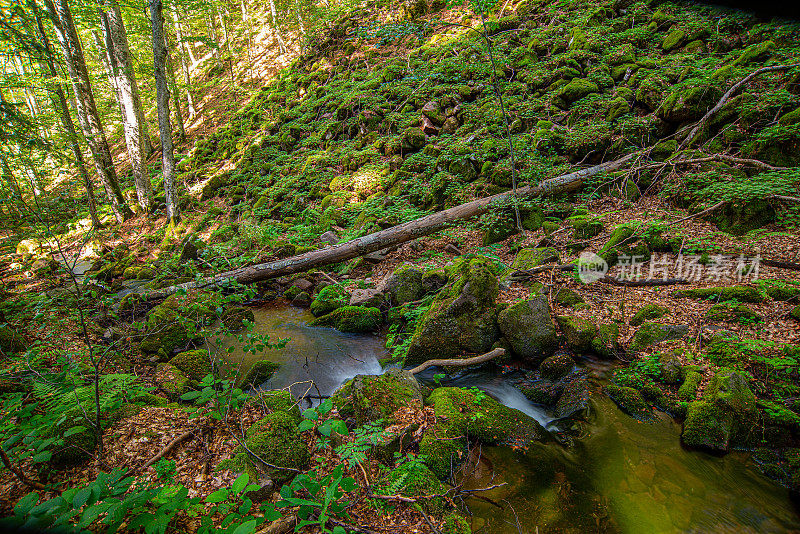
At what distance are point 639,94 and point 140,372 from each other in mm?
11938

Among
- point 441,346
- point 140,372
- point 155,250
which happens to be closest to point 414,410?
point 441,346

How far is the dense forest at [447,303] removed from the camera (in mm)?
2623

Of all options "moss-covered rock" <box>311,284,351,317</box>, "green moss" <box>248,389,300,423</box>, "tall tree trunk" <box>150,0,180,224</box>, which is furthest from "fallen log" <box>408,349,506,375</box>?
"tall tree trunk" <box>150,0,180,224</box>

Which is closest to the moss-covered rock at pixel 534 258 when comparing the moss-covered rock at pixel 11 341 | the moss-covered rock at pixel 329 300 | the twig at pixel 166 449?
the moss-covered rock at pixel 329 300

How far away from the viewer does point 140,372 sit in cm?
441

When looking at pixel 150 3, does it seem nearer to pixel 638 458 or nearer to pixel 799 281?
pixel 638 458

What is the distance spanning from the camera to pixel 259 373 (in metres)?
4.71

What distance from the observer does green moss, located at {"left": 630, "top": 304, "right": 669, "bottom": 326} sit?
4.72 meters

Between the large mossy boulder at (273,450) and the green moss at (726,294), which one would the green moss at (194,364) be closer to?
the large mossy boulder at (273,450)

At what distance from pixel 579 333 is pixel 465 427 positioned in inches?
91.4

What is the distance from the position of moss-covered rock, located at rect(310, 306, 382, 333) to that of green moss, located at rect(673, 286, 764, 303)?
495 centimetres

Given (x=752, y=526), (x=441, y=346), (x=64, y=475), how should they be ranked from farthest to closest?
(x=441, y=346), (x=752, y=526), (x=64, y=475)

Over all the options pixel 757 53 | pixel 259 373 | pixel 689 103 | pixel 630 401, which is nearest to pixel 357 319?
pixel 259 373

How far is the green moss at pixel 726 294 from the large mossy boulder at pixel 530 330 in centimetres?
223
